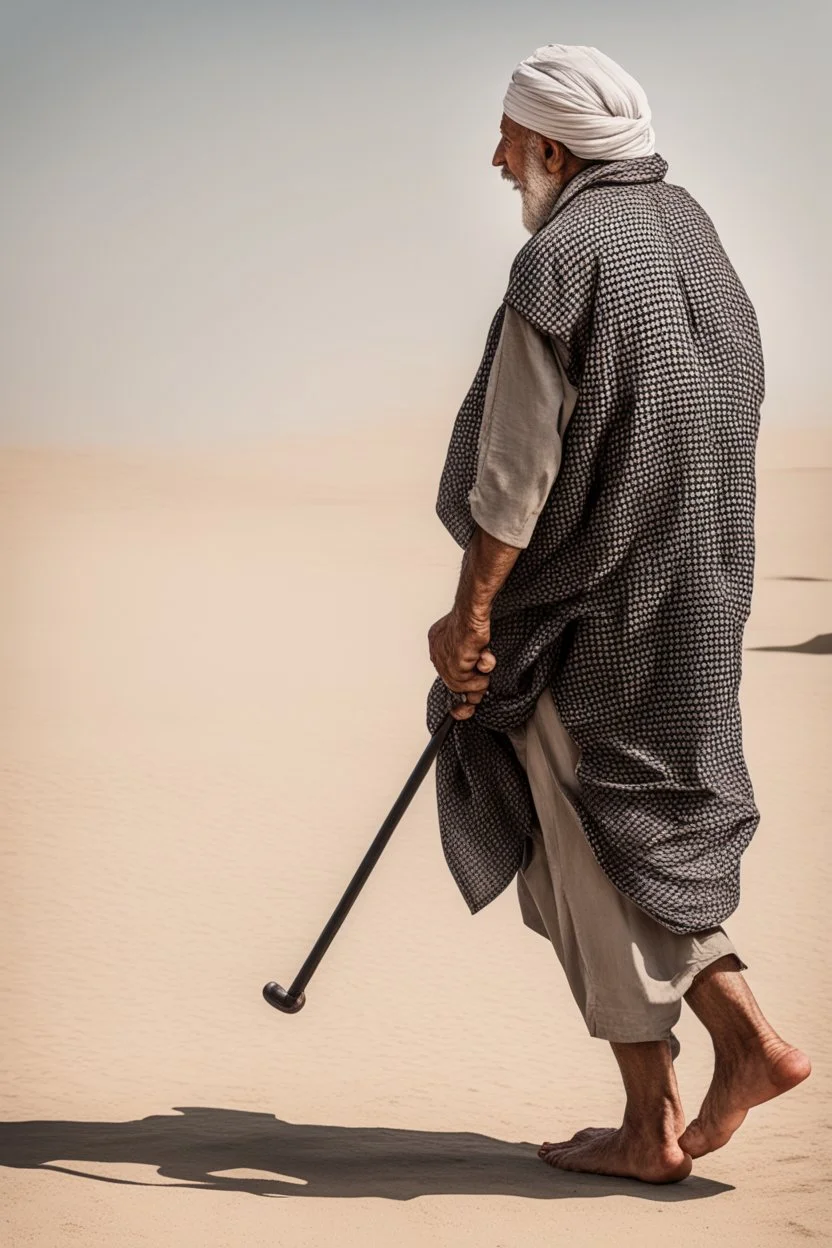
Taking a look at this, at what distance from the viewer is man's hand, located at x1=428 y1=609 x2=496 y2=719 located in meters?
2.29

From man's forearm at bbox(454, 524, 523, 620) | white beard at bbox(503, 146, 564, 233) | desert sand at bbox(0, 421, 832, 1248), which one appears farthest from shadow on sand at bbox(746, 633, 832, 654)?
man's forearm at bbox(454, 524, 523, 620)

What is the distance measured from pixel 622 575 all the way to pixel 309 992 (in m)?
1.50

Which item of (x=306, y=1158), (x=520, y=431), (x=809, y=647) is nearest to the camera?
(x=520, y=431)

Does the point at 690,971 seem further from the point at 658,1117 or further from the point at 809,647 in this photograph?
the point at 809,647

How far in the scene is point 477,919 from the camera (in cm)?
387

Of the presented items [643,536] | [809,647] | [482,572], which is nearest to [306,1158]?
[482,572]

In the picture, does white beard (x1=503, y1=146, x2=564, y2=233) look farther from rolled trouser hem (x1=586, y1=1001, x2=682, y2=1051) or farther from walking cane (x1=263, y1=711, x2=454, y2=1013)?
rolled trouser hem (x1=586, y1=1001, x2=682, y2=1051)

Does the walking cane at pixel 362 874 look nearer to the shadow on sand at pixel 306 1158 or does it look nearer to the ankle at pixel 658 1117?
the shadow on sand at pixel 306 1158

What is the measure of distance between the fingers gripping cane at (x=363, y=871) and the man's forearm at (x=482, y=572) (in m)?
0.17

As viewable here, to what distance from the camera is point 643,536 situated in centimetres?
223

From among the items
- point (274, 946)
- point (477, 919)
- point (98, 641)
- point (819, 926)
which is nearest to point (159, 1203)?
point (274, 946)

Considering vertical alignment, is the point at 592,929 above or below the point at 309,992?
above

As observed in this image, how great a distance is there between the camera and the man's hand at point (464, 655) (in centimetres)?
229

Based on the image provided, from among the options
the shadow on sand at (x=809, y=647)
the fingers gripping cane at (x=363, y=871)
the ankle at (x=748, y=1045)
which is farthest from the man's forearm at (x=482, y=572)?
the shadow on sand at (x=809, y=647)
